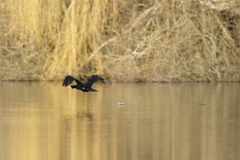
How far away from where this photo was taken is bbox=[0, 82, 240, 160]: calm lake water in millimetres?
8484

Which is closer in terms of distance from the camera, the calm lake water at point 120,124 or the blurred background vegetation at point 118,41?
the calm lake water at point 120,124

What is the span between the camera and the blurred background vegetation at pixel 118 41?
20.4 metres

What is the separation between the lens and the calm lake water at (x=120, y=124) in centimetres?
848

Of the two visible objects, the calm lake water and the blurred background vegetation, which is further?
the blurred background vegetation

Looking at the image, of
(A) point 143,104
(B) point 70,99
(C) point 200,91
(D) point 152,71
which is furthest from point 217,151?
(D) point 152,71

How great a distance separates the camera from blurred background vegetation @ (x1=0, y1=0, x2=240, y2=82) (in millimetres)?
20406

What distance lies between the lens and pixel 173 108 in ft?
43.7

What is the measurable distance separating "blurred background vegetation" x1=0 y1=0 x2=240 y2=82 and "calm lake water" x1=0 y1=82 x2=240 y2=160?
9.48ft

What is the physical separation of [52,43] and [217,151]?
13054mm

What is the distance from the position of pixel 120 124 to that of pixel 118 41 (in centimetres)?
1022

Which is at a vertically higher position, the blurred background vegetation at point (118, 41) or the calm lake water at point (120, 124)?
the blurred background vegetation at point (118, 41)

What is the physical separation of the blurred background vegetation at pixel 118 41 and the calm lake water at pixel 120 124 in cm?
289

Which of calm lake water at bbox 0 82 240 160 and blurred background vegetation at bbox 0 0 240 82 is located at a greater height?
blurred background vegetation at bbox 0 0 240 82

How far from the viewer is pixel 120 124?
11.0 meters
